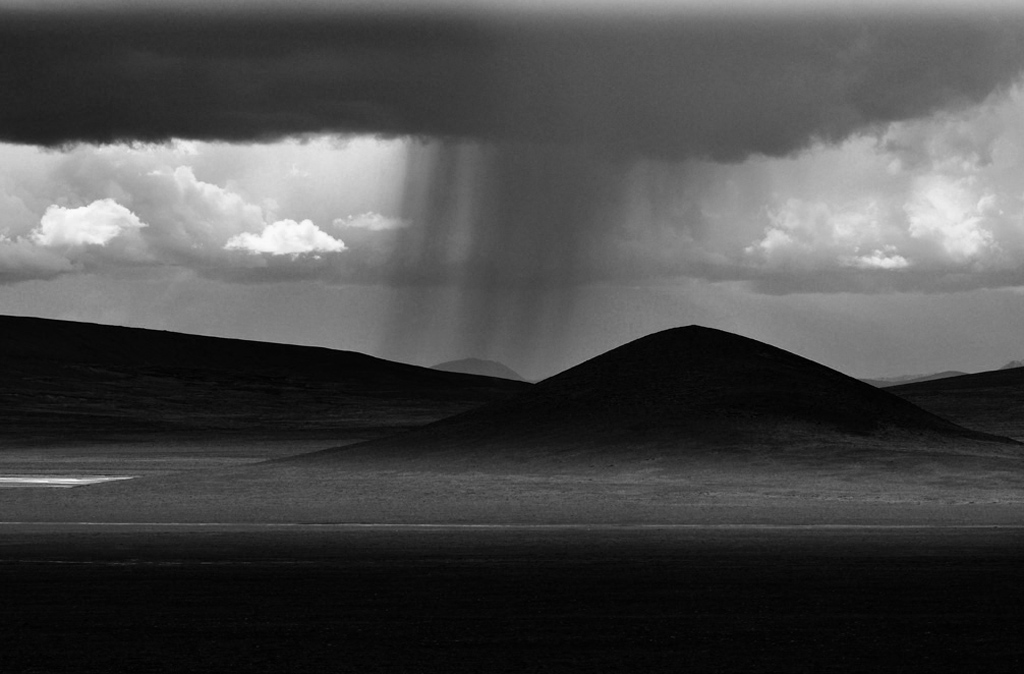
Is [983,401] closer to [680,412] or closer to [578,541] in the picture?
[680,412]

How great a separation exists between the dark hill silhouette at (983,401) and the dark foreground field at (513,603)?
7751 centimetres

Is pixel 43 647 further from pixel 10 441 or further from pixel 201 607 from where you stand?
pixel 10 441

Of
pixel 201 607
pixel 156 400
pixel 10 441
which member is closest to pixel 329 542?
pixel 201 607

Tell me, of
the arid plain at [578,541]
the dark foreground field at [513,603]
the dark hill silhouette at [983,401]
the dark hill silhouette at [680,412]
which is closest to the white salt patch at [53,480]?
the arid plain at [578,541]

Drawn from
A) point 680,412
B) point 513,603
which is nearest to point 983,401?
point 680,412

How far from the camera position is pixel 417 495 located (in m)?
53.1

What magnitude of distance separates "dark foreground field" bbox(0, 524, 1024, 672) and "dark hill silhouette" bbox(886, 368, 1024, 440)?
77514 mm

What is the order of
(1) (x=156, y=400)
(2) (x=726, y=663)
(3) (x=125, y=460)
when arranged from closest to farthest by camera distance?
(2) (x=726, y=663) → (3) (x=125, y=460) → (1) (x=156, y=400)

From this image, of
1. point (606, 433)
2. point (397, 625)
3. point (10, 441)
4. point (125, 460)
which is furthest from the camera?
point (10, 441)

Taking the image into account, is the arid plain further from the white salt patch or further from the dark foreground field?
the white salt patch

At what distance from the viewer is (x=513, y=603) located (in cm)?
2356

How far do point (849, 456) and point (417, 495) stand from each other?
1972 centimetres

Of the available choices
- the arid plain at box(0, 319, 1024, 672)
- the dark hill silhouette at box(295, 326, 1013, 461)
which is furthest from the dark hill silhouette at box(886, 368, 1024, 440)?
the arid plain at box(0, 319, 1024, 672)

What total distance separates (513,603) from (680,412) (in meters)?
50.2
